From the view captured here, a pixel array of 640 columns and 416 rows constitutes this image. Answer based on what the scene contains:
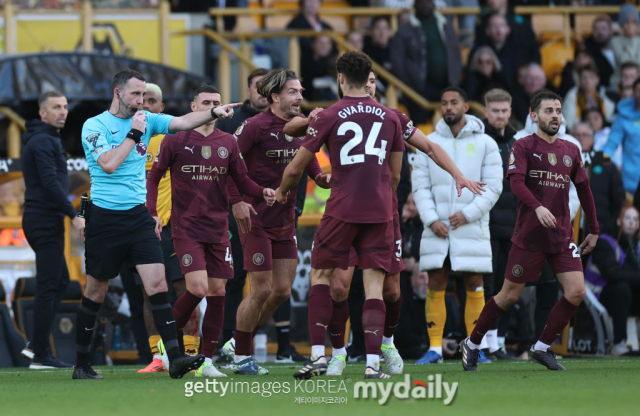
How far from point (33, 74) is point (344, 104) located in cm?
749

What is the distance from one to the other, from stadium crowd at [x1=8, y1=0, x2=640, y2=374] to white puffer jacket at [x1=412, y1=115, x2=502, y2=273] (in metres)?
0.01

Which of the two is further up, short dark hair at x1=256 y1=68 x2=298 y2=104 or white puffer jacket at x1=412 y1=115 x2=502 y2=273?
short dark hair at x1=256 y1=68 x2=298 y2=104

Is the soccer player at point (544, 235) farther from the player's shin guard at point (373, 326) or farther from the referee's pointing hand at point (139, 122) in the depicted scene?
the referee's pointing hand at point (139, 122)

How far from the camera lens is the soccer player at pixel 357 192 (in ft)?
→ 24.7

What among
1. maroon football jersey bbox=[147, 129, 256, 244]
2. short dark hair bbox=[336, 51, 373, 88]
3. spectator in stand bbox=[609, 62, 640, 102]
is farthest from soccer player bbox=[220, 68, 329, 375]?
spectator in stand bbox=[609, 62, 640, 102]

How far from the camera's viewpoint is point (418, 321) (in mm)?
11344

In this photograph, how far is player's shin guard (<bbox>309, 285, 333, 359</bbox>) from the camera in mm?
7734

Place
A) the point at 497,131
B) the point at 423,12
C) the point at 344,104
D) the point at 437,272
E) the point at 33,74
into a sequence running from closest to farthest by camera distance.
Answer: the point at 344,104 < the point at 437,272 < the point at 497,131 < the point at 33,74 < the point at 423,12

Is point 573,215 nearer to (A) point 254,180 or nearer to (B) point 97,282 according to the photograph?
(A) point 254,180

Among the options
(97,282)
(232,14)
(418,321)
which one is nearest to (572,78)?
(232,14)

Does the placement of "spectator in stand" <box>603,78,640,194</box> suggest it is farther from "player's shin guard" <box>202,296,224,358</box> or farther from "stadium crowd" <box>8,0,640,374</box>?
"player's shin guard" <box>202,296,224,358</box>

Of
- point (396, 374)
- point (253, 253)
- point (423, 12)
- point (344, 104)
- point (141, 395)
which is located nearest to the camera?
point (141, 395)

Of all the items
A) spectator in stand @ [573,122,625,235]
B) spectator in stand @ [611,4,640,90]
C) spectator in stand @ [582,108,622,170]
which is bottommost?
spectator in stand @ [573,122,625,235]

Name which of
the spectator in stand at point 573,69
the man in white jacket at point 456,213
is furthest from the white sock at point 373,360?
the spectator in stand at point 573,69
